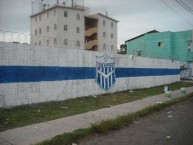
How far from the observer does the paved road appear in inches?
234

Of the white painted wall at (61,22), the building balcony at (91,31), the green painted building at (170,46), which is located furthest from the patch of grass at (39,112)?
the building balcony at (91,31)

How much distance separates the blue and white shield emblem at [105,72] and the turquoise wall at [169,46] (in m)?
20.7

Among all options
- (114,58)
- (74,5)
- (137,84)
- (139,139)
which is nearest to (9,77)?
(139,139)

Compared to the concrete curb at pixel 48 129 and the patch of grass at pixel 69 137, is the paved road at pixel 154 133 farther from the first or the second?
the concrete curb at pixel 48 129

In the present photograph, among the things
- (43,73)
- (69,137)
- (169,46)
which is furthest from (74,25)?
(69,137)

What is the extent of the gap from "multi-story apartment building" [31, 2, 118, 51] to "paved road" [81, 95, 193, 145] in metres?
33.6

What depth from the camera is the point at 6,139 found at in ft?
18.6

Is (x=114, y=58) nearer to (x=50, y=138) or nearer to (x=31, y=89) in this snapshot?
(x=31, y=89)

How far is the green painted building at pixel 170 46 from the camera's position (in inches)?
1459

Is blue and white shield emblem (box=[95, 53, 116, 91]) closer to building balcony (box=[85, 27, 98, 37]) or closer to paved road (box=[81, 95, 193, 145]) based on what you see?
paved road (box=[81, 95, 193, 145])

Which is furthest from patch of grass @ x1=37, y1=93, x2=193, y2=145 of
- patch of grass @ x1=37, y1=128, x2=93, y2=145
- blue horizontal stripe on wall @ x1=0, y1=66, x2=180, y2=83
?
blue horizontal stripe on wall @ x1=0, y1=66, x2=180, y2=83

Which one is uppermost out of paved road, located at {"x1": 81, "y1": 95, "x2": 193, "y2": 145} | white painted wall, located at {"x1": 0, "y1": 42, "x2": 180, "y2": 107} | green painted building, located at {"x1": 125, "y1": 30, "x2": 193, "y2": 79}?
green painted building, located at {"x1": 125, "y1": 30, "x2": 193, "y2": 79}

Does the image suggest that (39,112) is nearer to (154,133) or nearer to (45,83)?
(45,83)

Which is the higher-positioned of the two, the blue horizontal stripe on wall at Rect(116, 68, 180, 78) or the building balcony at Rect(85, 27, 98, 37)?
the building balcony at Rect(85, 27, 98, 37)
